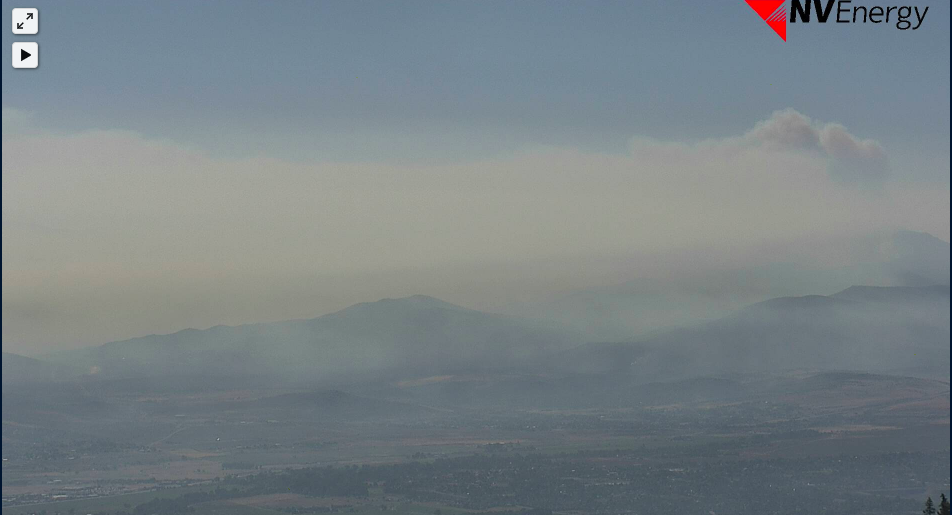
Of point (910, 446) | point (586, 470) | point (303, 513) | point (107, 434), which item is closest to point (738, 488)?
point (586, 470)

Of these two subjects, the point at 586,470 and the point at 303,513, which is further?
the point at 586,470

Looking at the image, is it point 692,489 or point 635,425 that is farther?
point 635,425

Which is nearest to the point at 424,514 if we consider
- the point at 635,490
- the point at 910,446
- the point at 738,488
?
the point at 635,490

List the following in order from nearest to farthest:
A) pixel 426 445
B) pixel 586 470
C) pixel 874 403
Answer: pixel 586 470 → pixel 426 445 → pixel 874 403

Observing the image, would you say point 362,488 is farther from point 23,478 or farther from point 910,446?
point 910,446

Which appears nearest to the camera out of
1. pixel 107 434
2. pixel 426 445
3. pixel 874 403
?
pixel 426 445

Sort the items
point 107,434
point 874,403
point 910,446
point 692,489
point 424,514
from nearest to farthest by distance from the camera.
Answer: point 424,514 < point 692,489 < point 910,446 < point 107,434 < point 874,403

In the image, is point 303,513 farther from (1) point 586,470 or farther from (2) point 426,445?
(2) point 426,445

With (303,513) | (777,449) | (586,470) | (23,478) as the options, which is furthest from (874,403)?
(23,478)

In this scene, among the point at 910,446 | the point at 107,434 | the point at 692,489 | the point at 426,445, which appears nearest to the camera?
the point at 692,489
